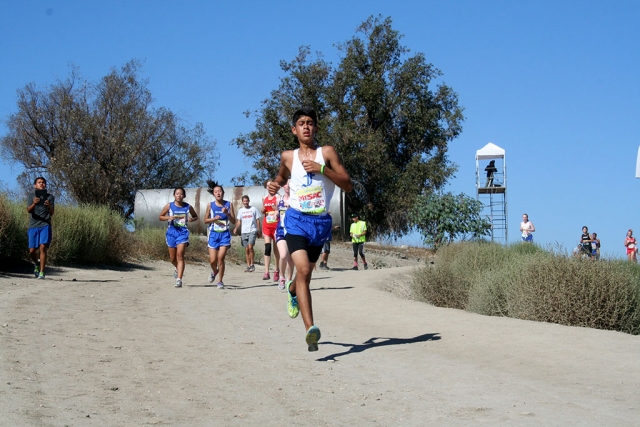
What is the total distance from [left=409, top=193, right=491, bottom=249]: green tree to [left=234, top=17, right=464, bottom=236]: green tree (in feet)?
16.6

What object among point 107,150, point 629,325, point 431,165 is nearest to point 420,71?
point 431,165

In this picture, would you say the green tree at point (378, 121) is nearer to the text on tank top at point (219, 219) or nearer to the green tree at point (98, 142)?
the green tree at point (98, 142)

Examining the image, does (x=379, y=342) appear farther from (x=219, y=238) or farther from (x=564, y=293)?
(x=219, y=238)

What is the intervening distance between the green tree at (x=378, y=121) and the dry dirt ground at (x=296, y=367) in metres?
31.9

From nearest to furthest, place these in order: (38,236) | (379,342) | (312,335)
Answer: (312,335) < (379,342) < (38,236)

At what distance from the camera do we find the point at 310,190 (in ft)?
24.7

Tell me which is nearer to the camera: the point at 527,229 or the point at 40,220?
the point at 40,220

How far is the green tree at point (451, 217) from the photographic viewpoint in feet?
120

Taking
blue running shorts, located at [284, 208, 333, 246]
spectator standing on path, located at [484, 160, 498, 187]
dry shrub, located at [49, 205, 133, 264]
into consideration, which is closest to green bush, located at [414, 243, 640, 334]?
blue running shorts, located at [284, 208, 333, 246]

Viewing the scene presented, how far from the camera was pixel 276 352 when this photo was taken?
26.1 ft

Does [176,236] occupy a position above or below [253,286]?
above

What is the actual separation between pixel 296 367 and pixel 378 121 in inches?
1546

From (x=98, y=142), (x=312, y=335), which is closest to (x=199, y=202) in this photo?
(x=98, y=142)

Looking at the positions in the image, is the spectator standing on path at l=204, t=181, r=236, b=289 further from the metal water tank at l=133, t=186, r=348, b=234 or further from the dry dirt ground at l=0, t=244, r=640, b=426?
the metal water tank at l=133, t=186, r=348, b=234
